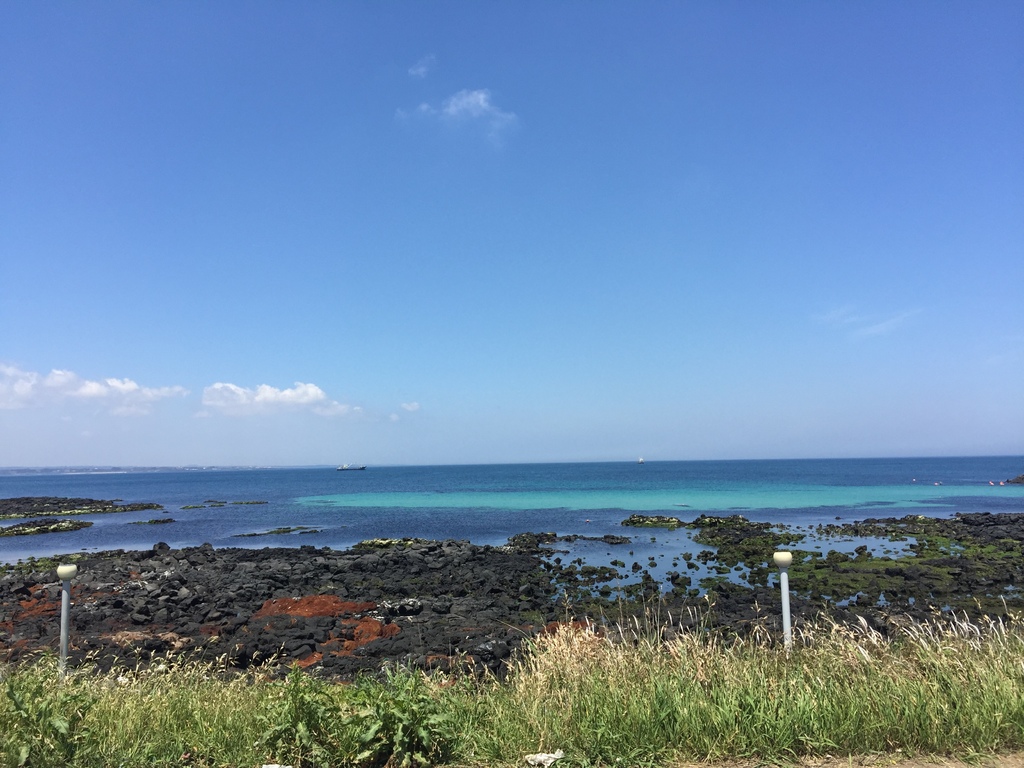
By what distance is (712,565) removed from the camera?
23703 mm

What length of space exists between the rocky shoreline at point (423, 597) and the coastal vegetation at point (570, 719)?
409 centimetres

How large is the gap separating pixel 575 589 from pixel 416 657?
942 cm

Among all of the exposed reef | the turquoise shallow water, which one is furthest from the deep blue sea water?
the exposed reef

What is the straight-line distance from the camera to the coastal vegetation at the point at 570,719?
4254 mm

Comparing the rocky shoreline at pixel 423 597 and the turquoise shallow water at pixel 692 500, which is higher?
the rocky shoreline at pixel 423 597

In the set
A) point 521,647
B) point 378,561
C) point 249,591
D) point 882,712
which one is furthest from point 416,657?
point 378,561

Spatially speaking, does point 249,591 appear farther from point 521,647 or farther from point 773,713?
point 773,713

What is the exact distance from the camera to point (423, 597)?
1883 cm

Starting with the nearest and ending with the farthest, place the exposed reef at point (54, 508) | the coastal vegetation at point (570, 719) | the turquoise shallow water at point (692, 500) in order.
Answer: the coastal vegetation at point (570, 719) < the turquoise shallow water at point (692, 500) < the exposed reef at point (54, 508)

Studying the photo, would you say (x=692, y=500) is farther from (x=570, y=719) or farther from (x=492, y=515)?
(x=570, y=719)

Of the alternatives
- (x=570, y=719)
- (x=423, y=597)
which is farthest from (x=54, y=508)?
(x=570, y=719)

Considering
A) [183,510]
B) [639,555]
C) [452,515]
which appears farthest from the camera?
[183,510]

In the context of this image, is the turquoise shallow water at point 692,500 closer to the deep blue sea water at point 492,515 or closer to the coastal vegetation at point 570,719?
the deep blue sea water at point 492,515

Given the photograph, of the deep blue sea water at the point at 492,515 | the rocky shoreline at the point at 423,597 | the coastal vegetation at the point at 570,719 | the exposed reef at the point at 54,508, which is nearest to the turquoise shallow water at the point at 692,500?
the deep blue sea water at the point at 492,515
